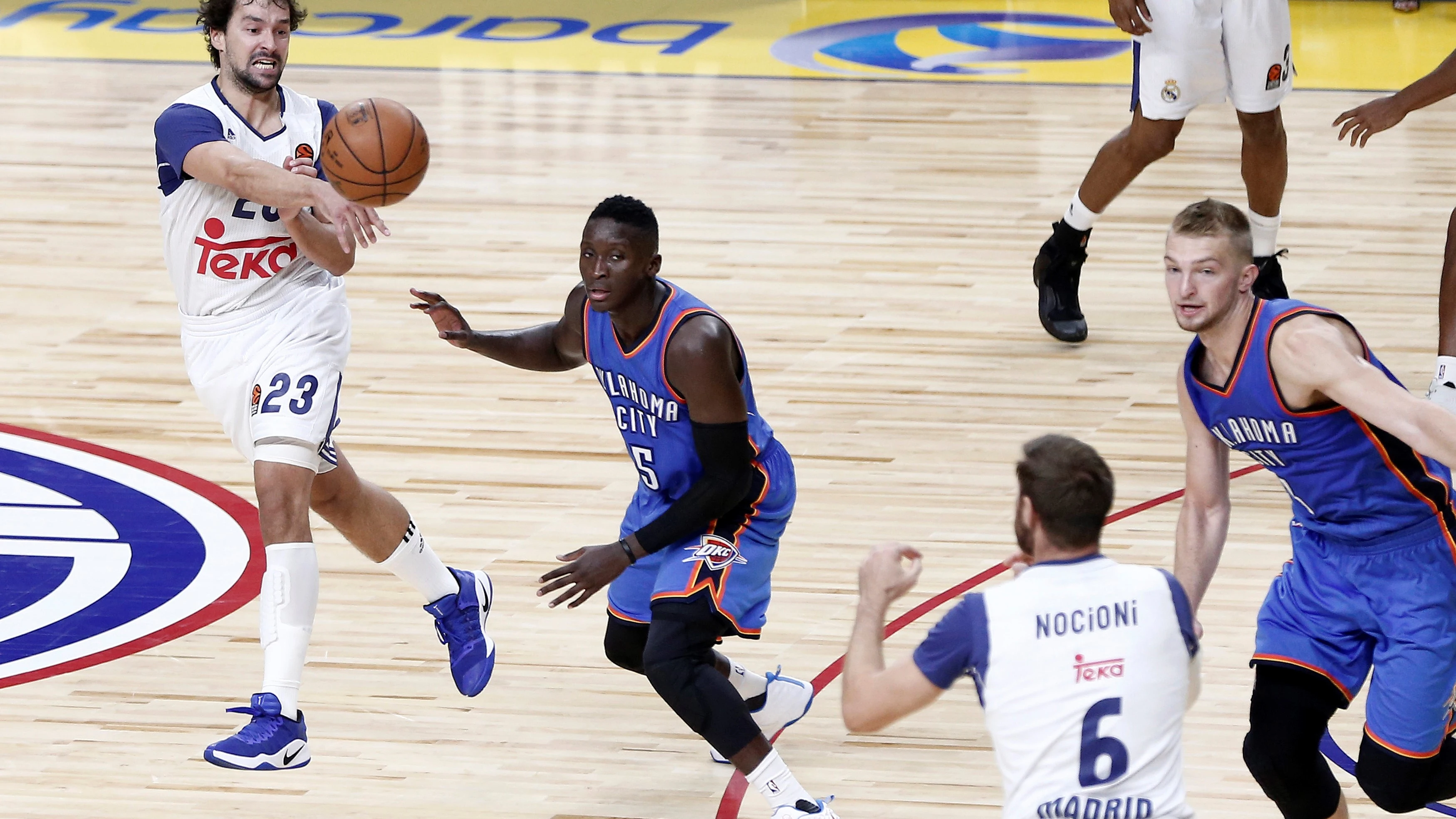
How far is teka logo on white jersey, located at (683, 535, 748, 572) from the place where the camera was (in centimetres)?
414

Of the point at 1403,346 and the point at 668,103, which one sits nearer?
the point at 1403,346

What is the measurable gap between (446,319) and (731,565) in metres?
0.97

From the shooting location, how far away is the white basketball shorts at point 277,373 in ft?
15.0

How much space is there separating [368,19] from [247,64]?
411 inches

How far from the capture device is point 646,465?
430 centimetres

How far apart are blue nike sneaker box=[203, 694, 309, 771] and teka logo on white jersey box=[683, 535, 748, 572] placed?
37.8 inches

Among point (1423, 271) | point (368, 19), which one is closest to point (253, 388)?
point (1423, 271)

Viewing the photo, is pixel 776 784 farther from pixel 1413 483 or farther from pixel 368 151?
pixel 368 151

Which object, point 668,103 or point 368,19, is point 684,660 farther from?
point 368,19

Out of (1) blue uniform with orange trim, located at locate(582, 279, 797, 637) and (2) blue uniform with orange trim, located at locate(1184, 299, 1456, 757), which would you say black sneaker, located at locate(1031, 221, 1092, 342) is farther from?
(2) blue uniform with orange trim, located at locate(1184, 299, 1456, 757)

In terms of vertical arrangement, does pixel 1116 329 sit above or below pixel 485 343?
below

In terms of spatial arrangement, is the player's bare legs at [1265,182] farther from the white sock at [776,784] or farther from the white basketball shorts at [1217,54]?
the white sock at [776,784]

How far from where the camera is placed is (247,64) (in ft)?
15.3

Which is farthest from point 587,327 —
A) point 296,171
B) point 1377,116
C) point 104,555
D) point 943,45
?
point 943,45
